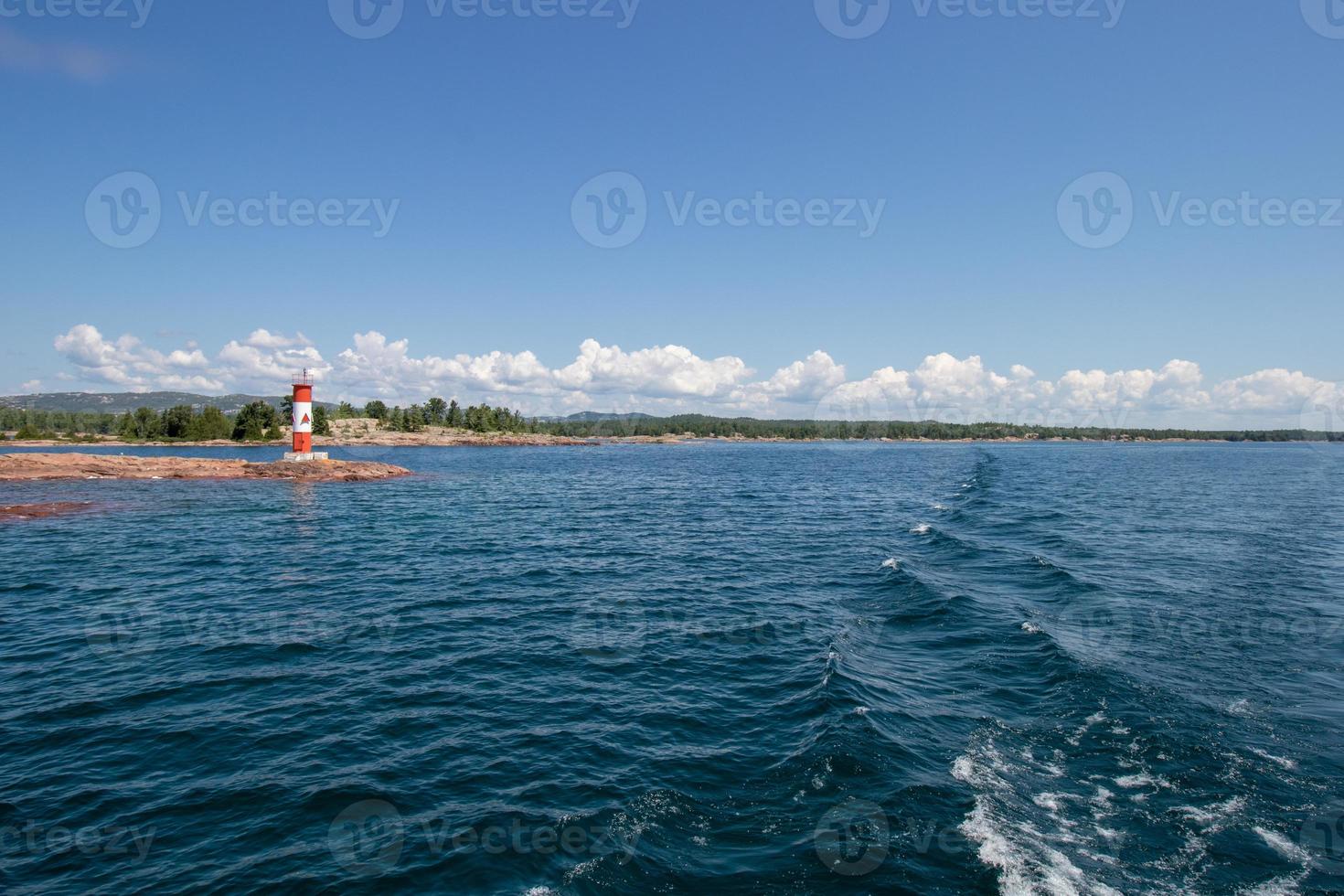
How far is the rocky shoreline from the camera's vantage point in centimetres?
6794

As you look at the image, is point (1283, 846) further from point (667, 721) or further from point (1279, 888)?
point (667, 721)

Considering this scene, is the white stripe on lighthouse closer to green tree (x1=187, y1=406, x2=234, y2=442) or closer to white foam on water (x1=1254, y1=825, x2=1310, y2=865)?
white foam on water (x1=1254, y1=825, x2=1310, y2=865)

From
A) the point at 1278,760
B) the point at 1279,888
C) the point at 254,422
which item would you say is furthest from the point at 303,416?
the point at 254,422

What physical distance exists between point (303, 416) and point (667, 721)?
8538 cm

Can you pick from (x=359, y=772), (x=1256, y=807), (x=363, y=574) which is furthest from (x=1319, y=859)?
(x=363, y=574)

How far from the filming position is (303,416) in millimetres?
84750

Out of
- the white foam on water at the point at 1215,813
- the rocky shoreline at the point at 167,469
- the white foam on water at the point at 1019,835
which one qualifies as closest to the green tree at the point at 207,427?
the rocky shoreline at the point at 167,469

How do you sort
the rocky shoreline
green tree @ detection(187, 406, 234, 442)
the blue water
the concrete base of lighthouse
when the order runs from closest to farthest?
the blue water
the rocky shoreline
the concrete base of lighthouse
green tree @ detection(187, 406, 234, 442)

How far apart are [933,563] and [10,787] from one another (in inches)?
1383

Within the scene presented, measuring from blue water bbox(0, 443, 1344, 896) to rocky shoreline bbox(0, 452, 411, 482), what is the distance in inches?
1772

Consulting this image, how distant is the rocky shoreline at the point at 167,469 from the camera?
67.9 metres

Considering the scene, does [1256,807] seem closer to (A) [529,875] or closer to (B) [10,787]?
(A) [529,875]

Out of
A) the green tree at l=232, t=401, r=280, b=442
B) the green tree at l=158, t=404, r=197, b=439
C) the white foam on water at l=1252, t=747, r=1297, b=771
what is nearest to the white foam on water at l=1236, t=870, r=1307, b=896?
the white foam on water at l=1252, t=747, r=1297, b=771

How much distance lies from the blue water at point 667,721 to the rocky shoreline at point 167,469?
45012 millimetres
